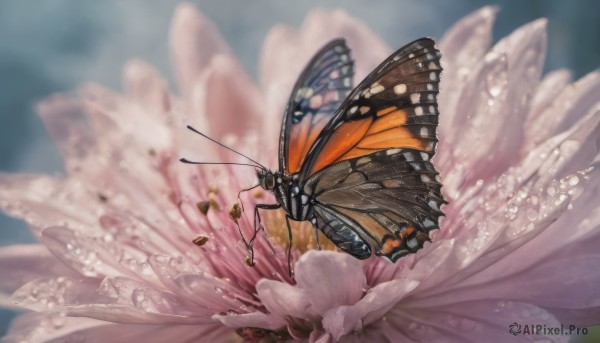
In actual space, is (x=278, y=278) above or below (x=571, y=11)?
below

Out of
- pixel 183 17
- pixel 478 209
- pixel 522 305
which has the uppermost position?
pixel 183 17

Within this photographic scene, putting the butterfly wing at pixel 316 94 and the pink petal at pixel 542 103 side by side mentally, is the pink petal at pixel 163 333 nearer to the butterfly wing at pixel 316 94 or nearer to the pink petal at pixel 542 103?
the butterfly wing at pixel 316 94

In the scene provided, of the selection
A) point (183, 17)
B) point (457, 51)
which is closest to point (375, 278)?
point (457, 51)

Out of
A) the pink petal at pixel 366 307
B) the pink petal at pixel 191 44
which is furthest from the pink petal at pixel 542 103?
the pink petal at pixel 191 44

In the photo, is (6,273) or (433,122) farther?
(6,273)

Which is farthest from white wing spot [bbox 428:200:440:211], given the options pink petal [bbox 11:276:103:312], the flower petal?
pink petal [bbox 11:276:103:312]

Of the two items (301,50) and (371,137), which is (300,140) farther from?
(301,50)

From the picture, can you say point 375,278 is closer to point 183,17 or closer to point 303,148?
point 303,148

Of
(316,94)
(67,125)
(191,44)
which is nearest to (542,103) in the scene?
(316,94)

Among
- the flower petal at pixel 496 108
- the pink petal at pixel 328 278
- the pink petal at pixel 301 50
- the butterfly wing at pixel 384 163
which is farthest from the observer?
the pink petal at pixel 301 50
